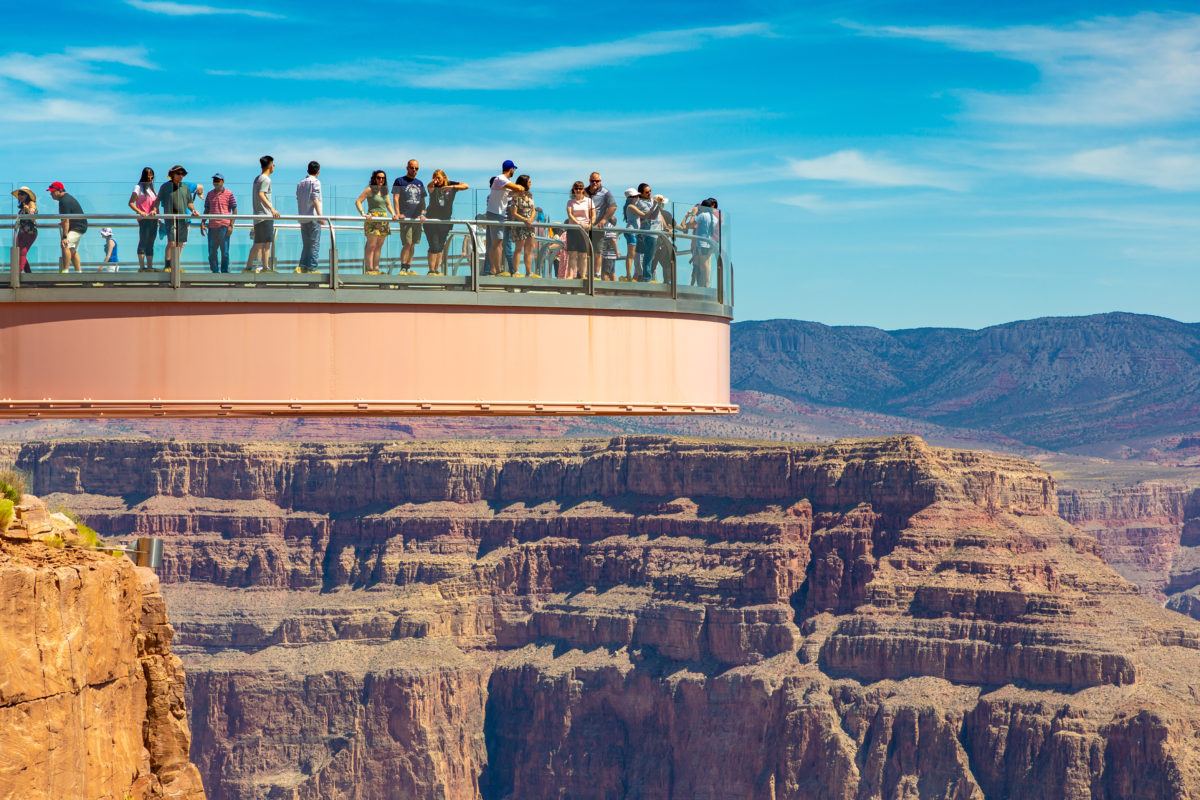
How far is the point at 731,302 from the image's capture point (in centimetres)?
2984

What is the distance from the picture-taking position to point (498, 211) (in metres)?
28.9

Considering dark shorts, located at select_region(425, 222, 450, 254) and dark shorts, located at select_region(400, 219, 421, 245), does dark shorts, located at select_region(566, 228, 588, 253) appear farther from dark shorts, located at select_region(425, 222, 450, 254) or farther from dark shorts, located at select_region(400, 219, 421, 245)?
dark shorts, located at select_region(400, 219, 421, 245)

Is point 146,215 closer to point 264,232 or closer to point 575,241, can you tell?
point 264,232

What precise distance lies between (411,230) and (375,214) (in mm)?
1186

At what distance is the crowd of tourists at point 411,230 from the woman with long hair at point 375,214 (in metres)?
0.01

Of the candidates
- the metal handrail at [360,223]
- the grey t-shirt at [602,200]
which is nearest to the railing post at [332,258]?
the metal handrail at [360,223]

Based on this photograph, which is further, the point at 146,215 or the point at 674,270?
the point at 674,270

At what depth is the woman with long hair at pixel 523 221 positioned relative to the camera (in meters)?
28.0

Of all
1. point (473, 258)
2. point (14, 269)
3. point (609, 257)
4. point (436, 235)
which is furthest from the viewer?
point (609, 257)

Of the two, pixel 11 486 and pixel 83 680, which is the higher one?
pixel 11 486

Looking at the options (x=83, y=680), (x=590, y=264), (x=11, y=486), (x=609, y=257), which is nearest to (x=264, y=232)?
(x=590, y=264)

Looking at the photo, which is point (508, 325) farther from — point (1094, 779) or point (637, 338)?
point (1094, 779)

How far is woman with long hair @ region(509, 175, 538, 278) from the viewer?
28.0 metres

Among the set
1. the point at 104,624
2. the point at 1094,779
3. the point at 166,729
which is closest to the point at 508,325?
the point at 104,624
